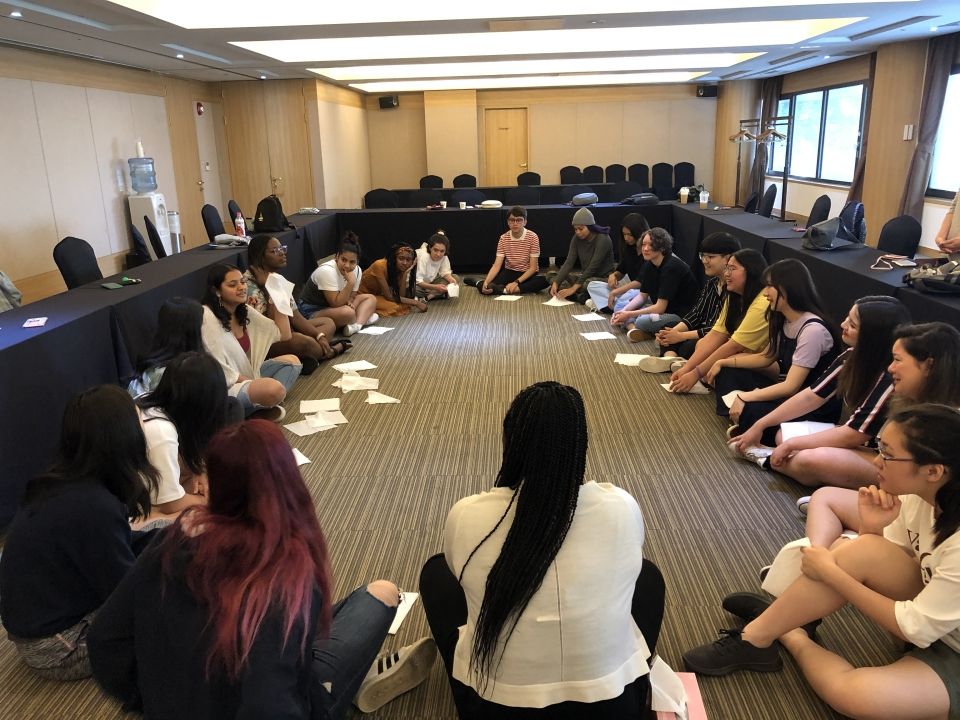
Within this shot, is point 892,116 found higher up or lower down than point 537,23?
lower down

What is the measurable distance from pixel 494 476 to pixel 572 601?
1998 mm

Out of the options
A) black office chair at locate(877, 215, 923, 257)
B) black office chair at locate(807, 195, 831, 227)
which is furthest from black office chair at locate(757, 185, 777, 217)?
black office chair at locate(877, 215, 923, 257)

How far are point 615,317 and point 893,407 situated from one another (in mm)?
3473

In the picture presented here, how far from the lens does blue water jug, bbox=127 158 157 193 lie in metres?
8.61

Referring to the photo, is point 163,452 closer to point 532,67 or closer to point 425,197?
point 532,67

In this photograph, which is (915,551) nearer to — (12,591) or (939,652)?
(939,652)

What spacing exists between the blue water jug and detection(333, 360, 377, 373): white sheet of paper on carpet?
4952mm

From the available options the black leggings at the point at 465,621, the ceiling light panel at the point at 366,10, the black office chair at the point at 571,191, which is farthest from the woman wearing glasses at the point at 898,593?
the black office chair at the point at 571,191

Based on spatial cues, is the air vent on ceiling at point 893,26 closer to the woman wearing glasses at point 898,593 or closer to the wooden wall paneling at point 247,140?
the woman wearing glasses at point 898,593

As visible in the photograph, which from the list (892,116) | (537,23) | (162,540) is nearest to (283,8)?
(537,23)

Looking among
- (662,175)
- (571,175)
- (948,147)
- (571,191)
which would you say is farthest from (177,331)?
(662,175)

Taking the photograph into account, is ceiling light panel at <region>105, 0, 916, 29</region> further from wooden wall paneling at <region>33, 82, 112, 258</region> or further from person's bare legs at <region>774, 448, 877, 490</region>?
person's bare legs at <region>774, 448, 877, 490</region>

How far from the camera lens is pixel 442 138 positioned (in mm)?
13055

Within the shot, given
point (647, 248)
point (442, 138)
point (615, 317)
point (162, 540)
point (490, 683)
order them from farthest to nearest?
point (442, 138) → point (615, 317) → point (647, 248) → point (490, 683) → point (162, 540)
